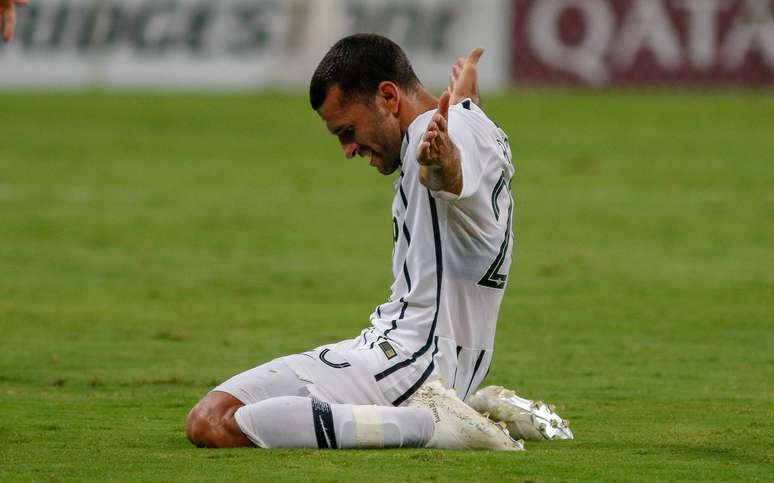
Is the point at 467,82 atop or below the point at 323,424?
atop

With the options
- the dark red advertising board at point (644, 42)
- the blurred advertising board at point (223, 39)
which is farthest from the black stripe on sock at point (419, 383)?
the dark red advertising board at point (644, 42)

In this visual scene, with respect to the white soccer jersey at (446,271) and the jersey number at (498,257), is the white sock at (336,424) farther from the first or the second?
the jersey number at (498,257)

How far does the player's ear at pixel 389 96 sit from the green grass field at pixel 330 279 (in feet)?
4.46

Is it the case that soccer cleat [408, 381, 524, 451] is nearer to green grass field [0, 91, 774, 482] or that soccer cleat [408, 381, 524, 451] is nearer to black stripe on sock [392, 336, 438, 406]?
black stripe on sock [392, 336, 438, 406]

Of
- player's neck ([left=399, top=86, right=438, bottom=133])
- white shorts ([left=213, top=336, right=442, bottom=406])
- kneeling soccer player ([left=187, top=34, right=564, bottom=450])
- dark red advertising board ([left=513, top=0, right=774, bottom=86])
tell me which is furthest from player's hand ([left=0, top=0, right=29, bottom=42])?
dark red advertising board ([left=513, top=0, right=774, bottom=86])

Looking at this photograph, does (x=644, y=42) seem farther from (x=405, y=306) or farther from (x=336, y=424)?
(x=336, y=424)

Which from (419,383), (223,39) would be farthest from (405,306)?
(223,39)

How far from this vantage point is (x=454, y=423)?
6180 millimetres

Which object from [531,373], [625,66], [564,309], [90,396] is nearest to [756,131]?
[625,66]

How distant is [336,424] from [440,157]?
1220mm

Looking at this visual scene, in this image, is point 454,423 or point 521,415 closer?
point 454,423

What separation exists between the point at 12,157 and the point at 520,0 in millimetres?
9856

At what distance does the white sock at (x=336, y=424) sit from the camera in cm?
613

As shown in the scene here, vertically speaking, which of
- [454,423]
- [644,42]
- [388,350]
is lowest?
[454,423]
